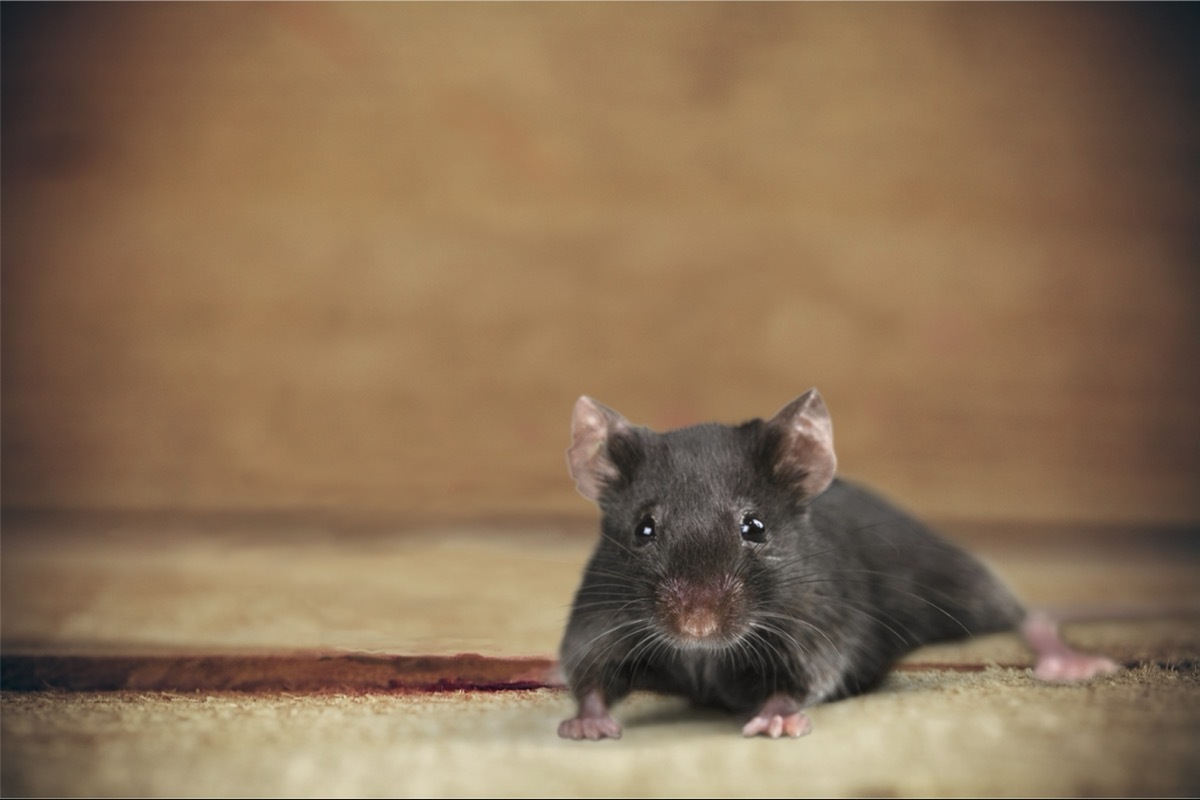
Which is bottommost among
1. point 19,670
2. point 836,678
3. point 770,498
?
point 19,670

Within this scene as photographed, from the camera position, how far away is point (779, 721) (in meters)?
2.00

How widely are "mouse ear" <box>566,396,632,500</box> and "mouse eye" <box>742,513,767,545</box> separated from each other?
266 millimetres

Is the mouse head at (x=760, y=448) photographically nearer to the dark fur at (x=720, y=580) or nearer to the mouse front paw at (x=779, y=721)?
the dark fur at (x=720, y=580)

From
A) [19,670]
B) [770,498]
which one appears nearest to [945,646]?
[770,498]

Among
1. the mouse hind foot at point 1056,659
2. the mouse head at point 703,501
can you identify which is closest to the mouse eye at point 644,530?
the mouse head at point 703,501

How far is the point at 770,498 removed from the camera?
2.12 m

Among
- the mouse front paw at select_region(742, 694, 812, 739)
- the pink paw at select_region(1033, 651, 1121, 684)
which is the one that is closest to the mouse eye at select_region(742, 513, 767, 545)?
the mouse front paw at select_region(742, 694, 812, 739)

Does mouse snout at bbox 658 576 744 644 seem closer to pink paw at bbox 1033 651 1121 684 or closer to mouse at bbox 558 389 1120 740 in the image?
mouse at bbox 558 389 1120 740

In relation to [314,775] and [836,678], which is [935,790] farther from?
[314,775]

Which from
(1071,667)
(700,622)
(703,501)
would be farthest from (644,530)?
(1071,667)

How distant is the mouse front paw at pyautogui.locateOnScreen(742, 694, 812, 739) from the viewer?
6.50ft

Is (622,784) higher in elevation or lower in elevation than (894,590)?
lower

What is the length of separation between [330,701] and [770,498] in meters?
0.82

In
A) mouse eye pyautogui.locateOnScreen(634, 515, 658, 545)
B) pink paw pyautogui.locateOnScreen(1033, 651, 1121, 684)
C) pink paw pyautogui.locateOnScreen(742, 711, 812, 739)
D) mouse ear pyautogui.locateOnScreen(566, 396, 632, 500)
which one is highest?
mouse ear pyautogui.locateOnScreen(566, 396, 632, 500)
